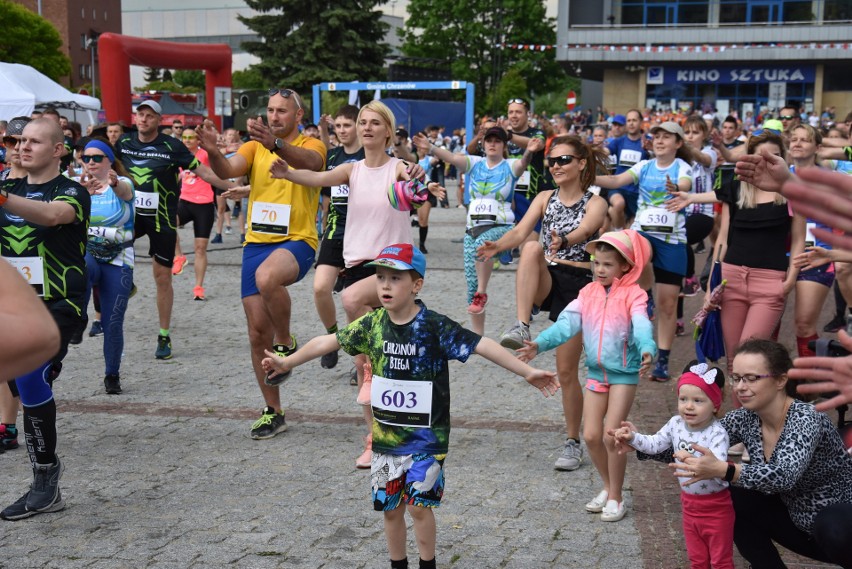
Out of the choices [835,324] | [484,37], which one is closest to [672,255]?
[835,324]

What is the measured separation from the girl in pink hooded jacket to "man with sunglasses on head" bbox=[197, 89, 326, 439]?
2.28 metres

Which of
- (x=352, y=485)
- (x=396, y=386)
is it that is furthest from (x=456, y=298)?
(x=396, y=386)

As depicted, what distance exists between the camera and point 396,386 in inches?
175

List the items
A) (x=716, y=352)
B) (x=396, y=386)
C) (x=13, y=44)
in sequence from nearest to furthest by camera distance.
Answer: (x=396, y=386) → (x=716, y=352) → (x=13, y=44)

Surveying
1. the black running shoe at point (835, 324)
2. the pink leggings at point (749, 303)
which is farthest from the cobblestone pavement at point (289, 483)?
the black running shoe at point (835, 324)

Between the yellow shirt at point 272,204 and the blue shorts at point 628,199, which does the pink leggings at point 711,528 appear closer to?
the yellow shirt at point 272,204

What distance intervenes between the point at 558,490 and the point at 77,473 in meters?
2.83

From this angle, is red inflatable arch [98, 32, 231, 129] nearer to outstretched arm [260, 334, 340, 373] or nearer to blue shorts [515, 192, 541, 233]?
blue shorts [515, 192, 541, 233]

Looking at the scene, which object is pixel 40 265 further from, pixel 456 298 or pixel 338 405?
pixel 456 298

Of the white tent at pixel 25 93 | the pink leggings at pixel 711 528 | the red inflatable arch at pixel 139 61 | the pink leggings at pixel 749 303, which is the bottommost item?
the pink leggings at pixel 711 528

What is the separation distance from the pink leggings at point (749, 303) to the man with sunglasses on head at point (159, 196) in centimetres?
503

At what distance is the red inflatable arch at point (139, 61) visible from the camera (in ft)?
105

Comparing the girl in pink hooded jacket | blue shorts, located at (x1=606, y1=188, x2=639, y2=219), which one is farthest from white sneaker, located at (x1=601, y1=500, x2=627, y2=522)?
blue shorts, located at (x1=606, y1=188, x2=639, y2=219)

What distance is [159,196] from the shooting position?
9.51m
